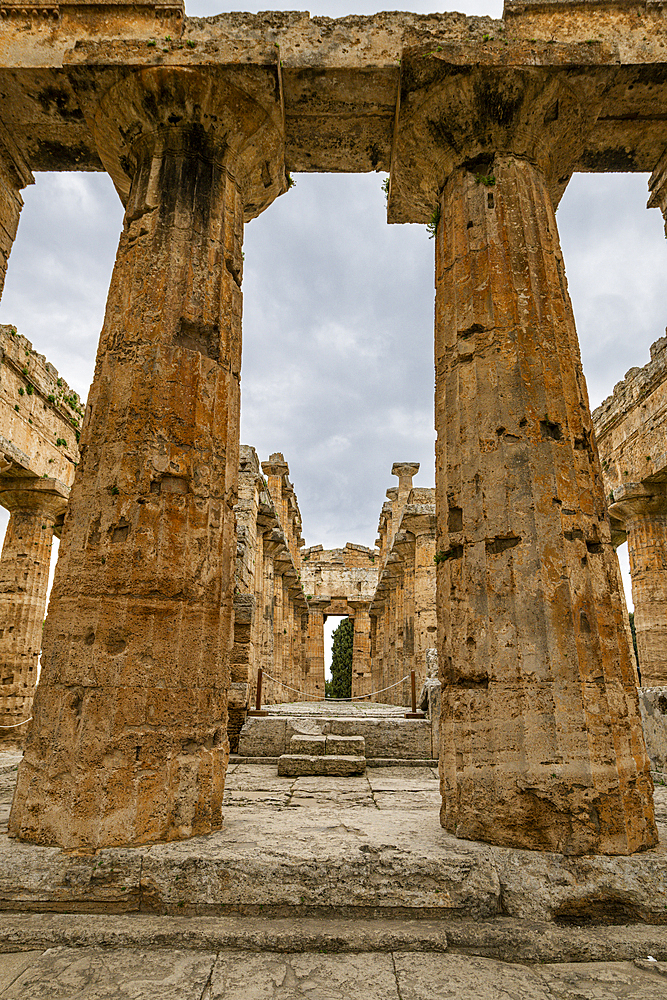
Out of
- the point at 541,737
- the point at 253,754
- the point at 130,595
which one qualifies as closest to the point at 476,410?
the point at 541,737

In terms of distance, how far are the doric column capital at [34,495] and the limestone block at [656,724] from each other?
1135 centimetres

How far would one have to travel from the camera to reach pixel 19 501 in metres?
12.6

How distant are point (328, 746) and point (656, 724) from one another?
13.0 ft

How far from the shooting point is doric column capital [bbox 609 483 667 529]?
42.6 ft

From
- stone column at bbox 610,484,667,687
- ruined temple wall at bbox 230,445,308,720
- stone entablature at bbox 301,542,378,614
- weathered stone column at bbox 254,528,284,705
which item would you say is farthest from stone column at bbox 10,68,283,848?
stone entablature at bbox 301,542,378,614

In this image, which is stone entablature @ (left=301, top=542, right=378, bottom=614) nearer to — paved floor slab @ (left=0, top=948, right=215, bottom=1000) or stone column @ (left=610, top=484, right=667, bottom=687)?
stone column @ (left=610, top=484, right=667, bottom=687)

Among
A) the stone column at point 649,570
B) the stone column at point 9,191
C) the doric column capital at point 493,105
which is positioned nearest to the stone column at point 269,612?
the stone column at point 649,570

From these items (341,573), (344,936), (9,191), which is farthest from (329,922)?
(341,573)

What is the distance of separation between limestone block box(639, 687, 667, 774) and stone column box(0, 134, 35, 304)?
27.2 feet

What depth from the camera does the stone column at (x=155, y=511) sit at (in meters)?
3.55

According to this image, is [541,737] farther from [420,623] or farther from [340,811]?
[420,623]

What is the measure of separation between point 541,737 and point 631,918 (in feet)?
3.19

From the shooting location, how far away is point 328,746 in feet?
25.2

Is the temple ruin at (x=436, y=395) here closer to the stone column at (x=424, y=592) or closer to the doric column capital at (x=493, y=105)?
the doric column capital at (x=493, y=105)
